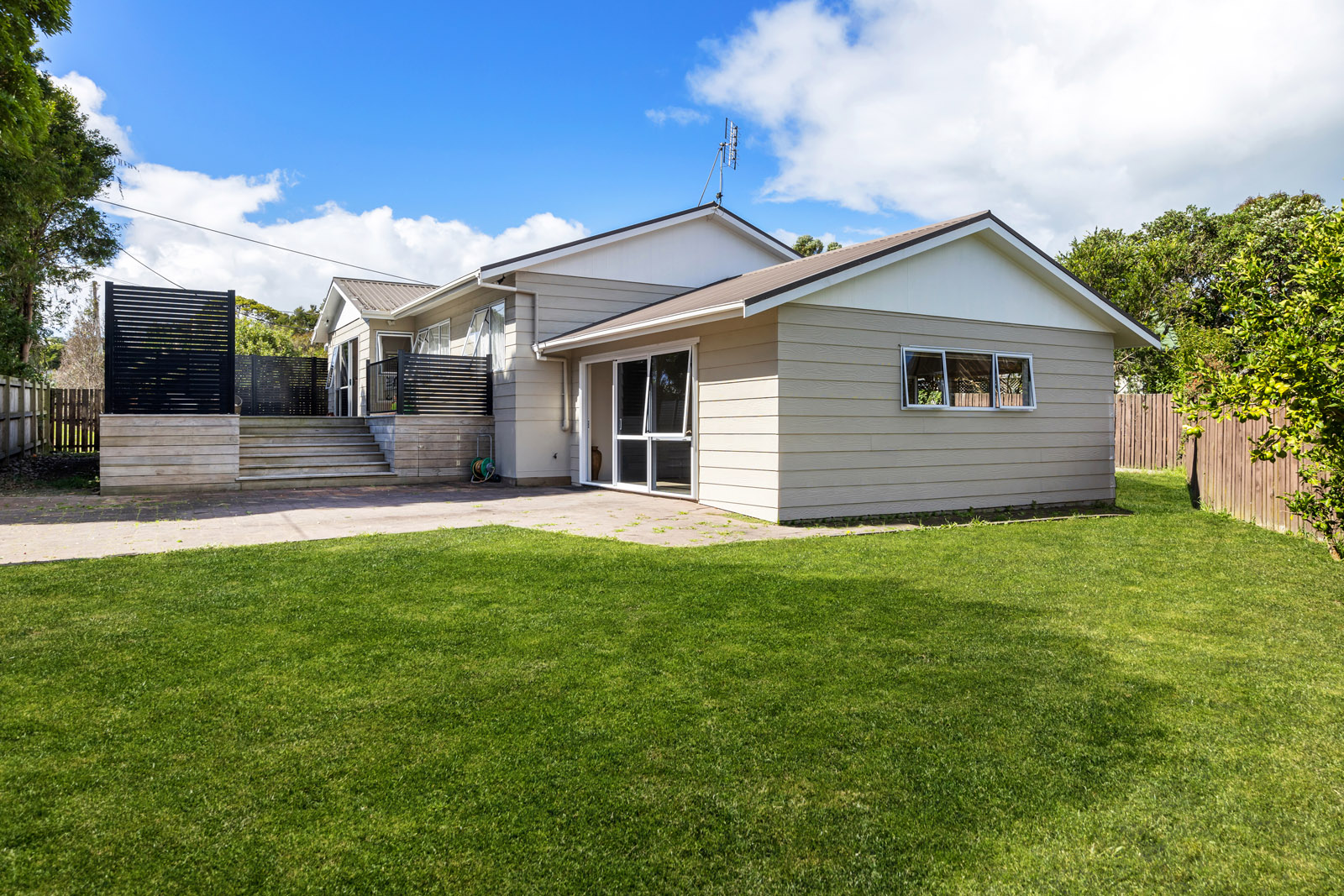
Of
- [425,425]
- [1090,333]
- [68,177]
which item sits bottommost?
[425,425]

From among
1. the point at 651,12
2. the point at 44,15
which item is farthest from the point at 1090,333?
the point at 44,15

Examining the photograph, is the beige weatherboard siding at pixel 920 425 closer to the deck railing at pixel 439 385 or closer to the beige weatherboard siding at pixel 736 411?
the beige weatherboard siding at pixel 736 411

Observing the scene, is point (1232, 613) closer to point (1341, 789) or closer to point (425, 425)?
point (1341, 789)

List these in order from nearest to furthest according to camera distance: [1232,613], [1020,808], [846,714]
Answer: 1. [1020,808]
2. [846,714]
3. [1232,613]

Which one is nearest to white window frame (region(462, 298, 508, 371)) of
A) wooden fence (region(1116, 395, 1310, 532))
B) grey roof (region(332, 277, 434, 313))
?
grey roof (region(332, 277, 434, 313))

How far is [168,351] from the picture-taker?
1197 cm

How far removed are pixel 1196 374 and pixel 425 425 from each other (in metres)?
11.9

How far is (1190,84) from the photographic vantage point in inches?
619

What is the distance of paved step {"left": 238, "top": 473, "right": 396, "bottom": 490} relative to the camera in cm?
1248

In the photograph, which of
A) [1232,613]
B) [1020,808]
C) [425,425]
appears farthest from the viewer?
[425,425]

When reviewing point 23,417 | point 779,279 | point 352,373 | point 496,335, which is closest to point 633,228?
point 496,335

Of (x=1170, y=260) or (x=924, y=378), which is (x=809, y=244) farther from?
(x=924, y=378)

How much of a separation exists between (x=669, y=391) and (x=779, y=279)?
89.0 inches

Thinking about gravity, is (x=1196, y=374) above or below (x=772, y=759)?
above
